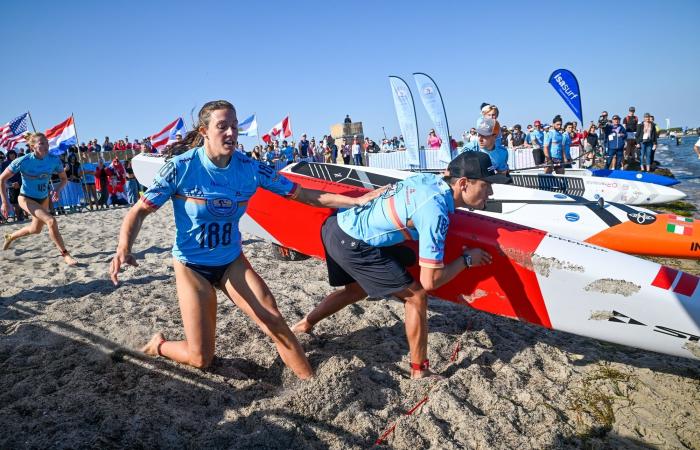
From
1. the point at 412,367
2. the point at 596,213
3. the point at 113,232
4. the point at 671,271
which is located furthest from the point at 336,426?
the point at 113,232

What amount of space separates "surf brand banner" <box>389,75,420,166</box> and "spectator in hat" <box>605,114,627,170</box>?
6594mm

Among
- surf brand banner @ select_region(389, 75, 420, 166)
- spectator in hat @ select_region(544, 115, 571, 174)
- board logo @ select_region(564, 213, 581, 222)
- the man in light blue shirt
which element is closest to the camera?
board logo @ select_region(564, 213, 581, 222)

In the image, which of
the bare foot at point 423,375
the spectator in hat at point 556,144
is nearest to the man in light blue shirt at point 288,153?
the spectator in hat at point 556,144

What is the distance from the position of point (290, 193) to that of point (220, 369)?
129cm

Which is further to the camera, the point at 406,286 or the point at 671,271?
the point at 671,271

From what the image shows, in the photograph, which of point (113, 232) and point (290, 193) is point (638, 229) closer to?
point (290, 193)

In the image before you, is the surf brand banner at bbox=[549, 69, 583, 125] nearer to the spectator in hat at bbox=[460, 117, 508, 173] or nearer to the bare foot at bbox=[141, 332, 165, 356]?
the spectator in hat at bbox=[460, 117, 508, 173]

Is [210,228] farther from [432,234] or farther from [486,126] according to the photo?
[486,126]

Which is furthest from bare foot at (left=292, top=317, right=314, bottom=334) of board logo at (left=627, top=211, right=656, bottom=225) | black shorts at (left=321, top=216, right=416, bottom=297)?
board logo at (left=627, top=211, right=656, bottom=225)

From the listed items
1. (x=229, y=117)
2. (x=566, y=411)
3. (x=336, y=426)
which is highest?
(x=229, y=117)

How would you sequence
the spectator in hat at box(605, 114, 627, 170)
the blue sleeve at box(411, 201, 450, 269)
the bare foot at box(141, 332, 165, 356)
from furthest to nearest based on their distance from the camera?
1. the spectator in hat at box(605, 114, 627, 170)
2. the bare foot at box(141, 332, 165, 356)
3. the blue sleeve at box(411, 201, 450, 269)

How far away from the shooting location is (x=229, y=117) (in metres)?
2.69

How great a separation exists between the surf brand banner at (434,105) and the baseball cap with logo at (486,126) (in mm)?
7129

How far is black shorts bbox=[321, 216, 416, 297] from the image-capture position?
2.89 metres
